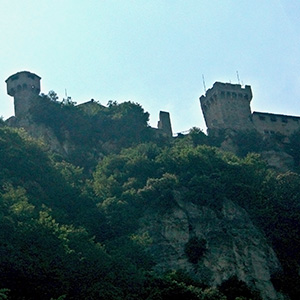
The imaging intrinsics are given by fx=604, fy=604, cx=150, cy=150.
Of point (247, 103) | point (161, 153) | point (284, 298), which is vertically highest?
point (247, 103)

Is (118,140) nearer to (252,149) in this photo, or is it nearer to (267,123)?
(252,149)

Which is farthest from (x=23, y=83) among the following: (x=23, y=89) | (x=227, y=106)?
(x=227, y=106)

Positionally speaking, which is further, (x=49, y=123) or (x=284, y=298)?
(x=49, y=123)

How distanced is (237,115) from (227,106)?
1494 mm

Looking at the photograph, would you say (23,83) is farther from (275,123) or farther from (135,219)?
(275,123)

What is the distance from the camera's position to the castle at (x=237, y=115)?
65.6 m

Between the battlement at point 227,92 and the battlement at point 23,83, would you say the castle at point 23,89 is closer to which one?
the battlement at point 23,83

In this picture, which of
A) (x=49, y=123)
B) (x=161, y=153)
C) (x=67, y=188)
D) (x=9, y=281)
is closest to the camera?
(x=9, y=281)

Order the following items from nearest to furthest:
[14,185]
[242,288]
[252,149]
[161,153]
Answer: [242,288] < [14,185] < [161,153] < [252,149]

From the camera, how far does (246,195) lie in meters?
46.2

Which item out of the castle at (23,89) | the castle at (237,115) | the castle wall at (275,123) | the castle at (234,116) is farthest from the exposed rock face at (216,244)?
the castle wall at (275,123)

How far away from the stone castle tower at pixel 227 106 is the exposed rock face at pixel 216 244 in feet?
70.0

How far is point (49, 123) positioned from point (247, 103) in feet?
77.8

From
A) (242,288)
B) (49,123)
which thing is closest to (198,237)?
(242,288)
